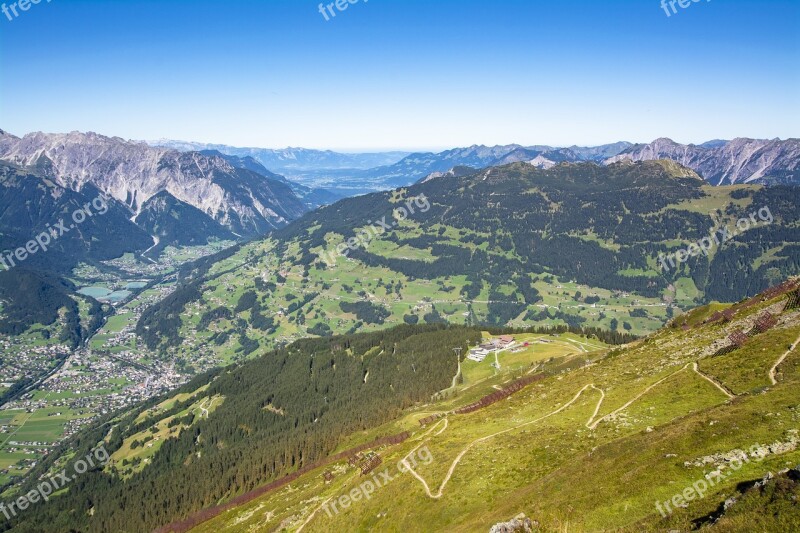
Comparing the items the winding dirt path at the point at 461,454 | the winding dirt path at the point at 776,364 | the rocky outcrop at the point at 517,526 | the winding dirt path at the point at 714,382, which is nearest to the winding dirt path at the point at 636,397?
the winding dirt path at the point at 714,382

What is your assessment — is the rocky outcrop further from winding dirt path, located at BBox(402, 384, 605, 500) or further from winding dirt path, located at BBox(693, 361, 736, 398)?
winding dirt path, located at BBox(693, 361, 736, 398)

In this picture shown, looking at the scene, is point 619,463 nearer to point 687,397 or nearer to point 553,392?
point 687,397

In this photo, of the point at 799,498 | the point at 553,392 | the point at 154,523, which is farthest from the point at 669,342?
the point at 154,523

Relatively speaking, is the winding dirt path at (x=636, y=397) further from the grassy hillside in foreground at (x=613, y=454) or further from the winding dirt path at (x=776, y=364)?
the winding dirt path at (x=776, y=364)

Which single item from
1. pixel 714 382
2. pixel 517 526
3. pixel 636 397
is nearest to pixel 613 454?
pixel 517 526

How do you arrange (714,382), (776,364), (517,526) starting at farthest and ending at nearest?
(714,382)
(776,364)
(517,526)

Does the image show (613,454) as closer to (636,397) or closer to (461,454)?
(636,397)

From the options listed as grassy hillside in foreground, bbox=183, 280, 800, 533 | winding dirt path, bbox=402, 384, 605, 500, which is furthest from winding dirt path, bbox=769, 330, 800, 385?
winding dirt path, bbox=402, 384, 605, 500

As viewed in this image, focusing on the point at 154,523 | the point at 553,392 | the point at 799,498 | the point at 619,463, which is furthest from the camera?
the point at 154,523
